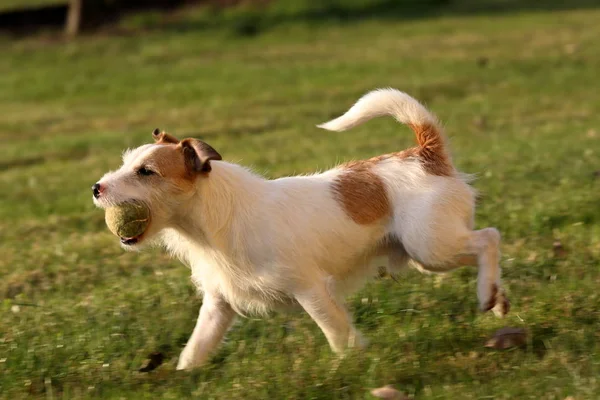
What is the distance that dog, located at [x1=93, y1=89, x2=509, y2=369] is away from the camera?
16.6 ft

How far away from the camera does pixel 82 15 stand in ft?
76.1

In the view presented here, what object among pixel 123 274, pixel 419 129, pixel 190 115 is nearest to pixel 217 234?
pixel 419 129

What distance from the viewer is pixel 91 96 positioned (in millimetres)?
18109

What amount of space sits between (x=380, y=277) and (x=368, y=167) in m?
0.75

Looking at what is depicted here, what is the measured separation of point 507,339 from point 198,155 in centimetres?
177

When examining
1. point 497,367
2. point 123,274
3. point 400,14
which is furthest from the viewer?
point 400,14

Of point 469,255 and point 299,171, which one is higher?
point 469,255

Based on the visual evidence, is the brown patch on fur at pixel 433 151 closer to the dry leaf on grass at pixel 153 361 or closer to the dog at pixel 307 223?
the dog at pixel 307 223

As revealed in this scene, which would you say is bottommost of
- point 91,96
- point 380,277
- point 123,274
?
point 91,96

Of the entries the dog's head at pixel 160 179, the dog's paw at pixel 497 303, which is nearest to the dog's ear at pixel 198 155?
the dog's head at pixel 160 179

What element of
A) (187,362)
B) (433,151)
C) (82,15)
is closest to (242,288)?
(187,362)

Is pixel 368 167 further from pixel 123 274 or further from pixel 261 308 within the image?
pixel 123 274

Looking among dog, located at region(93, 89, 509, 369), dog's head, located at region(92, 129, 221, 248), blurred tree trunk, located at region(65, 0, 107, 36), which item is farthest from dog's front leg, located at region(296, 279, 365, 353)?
blurred tree trunk, located at region(65, 0, 107, 36)

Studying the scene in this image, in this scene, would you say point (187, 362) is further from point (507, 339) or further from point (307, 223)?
point (507, 339)
